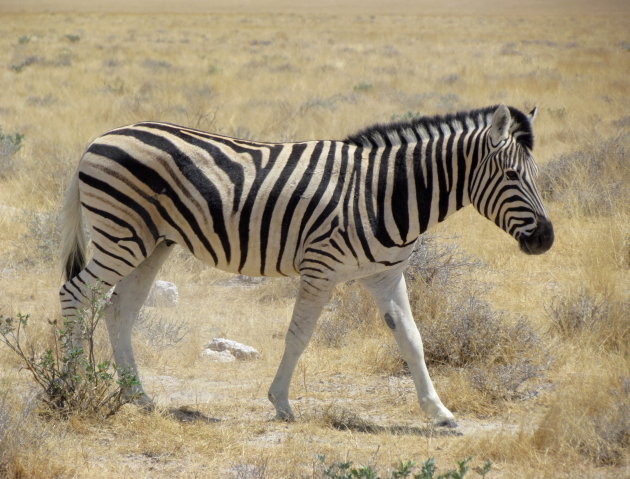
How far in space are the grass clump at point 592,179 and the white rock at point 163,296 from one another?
5.01 m

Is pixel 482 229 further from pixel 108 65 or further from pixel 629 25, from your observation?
pixel 629 25

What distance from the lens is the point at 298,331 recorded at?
5004 millimetres

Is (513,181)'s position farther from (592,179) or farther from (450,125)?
(592,179)

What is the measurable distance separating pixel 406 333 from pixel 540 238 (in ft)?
3.44

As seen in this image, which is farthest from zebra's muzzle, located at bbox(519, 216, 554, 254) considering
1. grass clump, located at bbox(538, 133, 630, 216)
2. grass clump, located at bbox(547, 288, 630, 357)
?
grass clump, located at bbox(538, 133, 630, 216)

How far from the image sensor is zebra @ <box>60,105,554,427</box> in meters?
4.87

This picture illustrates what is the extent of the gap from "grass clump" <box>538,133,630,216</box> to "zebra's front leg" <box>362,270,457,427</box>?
4981 millimetres

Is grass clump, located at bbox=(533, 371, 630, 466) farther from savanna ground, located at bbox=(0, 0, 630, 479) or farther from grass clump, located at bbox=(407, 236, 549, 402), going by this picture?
grass clump, located at bbox=(407, 236, 549, 402)

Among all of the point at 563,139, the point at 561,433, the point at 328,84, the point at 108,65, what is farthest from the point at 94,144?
the point at 108,65

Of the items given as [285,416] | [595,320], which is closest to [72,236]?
[285,416]

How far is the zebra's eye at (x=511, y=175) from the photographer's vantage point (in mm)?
4773

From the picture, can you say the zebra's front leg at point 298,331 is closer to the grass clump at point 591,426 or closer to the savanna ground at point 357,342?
the savanna ground at point 357,342

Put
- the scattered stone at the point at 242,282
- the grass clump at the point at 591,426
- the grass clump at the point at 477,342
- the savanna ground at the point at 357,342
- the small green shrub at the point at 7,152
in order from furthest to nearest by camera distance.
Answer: the small green shrub at the point at 7,152
the scattered stone at the point at 242,282
the grass clump at the point at 477,342
the savanna ground at the point at 357,342
the grass clump at the point at 591,426

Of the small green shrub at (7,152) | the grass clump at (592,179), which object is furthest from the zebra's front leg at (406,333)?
the small green shrub at (7,152)
